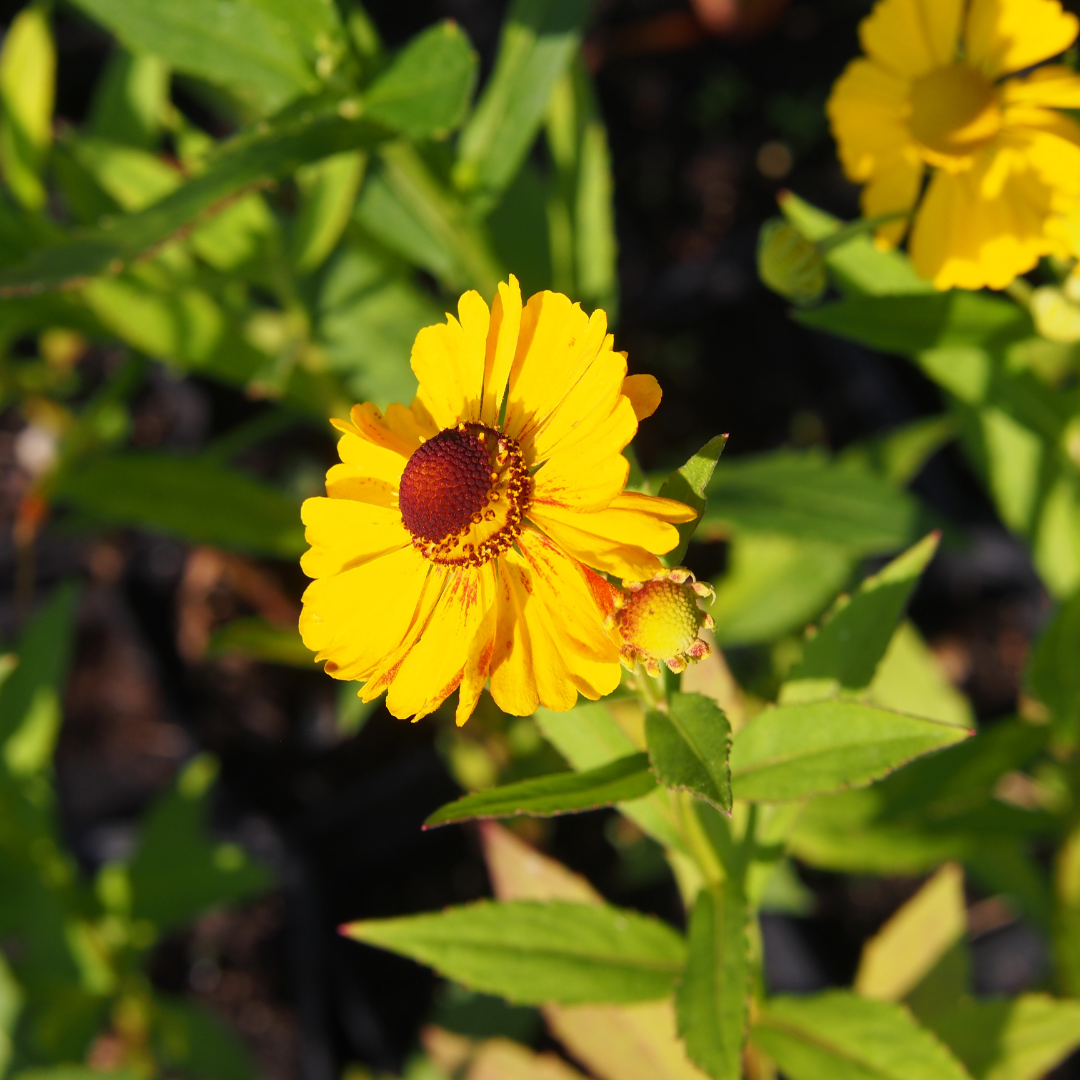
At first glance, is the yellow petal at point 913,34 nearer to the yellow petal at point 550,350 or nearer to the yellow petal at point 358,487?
the yellow petal at point 550,350

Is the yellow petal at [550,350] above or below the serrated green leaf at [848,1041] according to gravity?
above

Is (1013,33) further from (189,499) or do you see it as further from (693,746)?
(189,499)

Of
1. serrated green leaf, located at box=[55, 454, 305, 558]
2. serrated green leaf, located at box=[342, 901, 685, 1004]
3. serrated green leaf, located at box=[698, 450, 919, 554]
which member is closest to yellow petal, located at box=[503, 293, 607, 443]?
serrated green leaf, located at box=[342, 901, 685, 1004]

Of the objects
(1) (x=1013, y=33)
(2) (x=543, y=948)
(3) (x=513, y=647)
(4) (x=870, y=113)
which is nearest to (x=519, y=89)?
(4) (x=870, y=113)

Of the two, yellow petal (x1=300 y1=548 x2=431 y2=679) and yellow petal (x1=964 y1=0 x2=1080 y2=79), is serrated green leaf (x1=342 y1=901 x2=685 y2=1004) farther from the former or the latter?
yellow petal (x1=964 y1=0 x2=1080 y2=79)

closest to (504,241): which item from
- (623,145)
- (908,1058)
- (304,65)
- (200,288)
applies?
(200,288)

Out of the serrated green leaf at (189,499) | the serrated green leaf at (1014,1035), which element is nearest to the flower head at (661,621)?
the serrated green leaf at (1014,1035)
